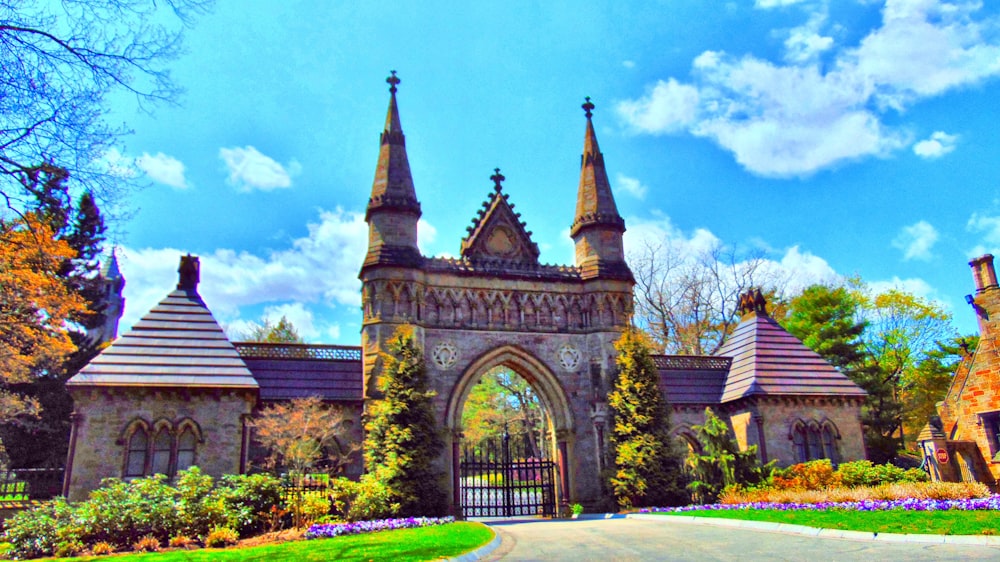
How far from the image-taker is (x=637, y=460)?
21562 mm

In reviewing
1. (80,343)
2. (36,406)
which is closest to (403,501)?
(36,406)

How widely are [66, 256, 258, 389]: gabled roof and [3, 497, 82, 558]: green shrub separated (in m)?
4.99

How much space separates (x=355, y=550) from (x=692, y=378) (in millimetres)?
17666

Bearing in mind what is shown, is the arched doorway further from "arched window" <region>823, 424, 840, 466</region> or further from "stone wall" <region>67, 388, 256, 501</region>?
"arched window" <region>823, 424, 840, 466</region>

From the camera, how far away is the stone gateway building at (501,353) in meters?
20.0

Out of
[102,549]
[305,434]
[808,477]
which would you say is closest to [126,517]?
[102,549]

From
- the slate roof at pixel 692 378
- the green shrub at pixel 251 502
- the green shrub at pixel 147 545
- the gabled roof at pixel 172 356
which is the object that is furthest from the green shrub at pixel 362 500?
the slate roof at pixel 692 378

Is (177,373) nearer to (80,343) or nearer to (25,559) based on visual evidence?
(25,559)

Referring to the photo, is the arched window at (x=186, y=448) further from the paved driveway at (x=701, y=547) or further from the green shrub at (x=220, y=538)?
the paved driveway at (x=701, y=547)

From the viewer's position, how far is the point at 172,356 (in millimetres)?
19703

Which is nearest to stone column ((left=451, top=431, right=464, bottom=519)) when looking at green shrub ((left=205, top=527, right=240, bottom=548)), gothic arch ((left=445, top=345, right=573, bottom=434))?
gothic arch ((left=445, top=345, right=573, bottom=434))

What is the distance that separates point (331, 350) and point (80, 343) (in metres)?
20.4

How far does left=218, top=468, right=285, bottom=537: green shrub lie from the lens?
15.0 metres

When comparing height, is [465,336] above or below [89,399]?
above
